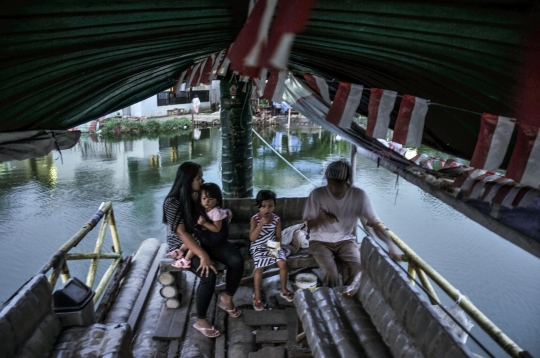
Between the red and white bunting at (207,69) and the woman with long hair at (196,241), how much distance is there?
1.51 m

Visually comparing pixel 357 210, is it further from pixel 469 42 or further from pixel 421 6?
pixel 421 6

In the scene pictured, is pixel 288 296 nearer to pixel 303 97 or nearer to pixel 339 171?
pixel 339 171

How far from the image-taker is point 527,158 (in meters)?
2.30

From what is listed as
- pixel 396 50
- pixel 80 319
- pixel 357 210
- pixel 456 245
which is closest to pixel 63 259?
pixel 80 319

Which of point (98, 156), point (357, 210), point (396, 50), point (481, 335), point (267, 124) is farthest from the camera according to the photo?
point (267, 124)

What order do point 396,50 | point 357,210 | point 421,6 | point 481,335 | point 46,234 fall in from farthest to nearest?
point 46,234 → point 481,335 → point 357,210 → point 396,50 → point 421,6

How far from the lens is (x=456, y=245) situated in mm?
9562

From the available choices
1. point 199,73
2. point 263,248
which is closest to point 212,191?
point 263,248

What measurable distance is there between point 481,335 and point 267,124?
19.9 meters

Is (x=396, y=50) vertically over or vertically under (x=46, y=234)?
over

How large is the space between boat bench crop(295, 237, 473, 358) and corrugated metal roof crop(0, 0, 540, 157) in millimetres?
1360

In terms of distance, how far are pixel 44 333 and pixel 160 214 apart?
807 cm

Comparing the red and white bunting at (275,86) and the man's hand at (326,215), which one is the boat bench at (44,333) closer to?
the man's hand at (326,215)

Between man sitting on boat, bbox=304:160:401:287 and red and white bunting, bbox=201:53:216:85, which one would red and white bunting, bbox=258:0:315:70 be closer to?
man sitting on boat, bbox=304:160:401:287
